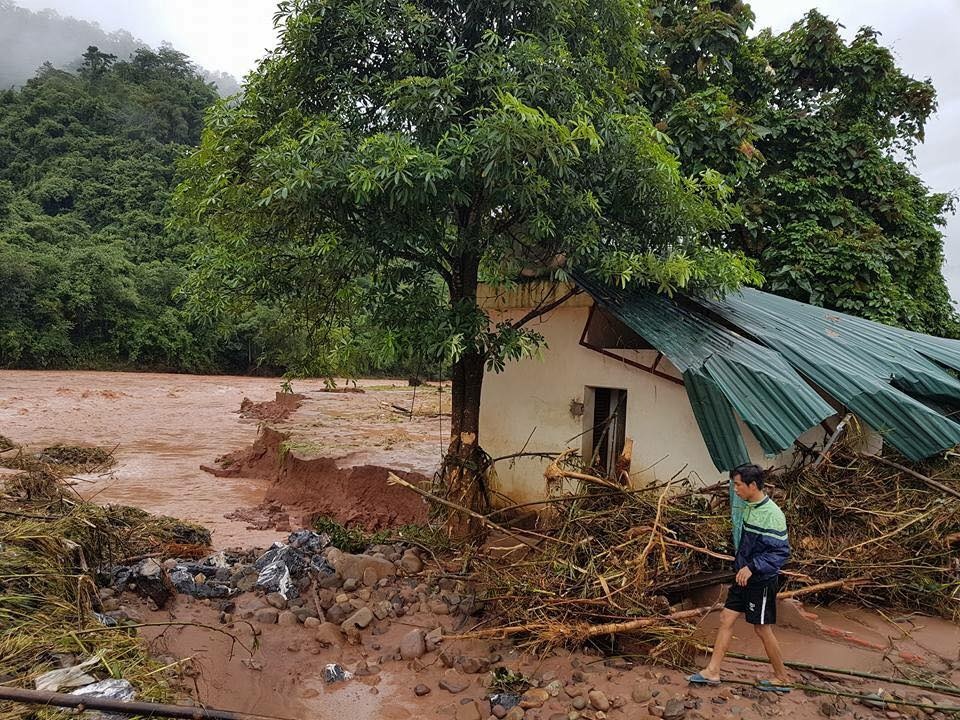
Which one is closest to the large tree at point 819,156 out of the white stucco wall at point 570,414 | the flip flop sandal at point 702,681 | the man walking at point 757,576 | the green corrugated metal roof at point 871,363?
the green corrugated metal roof at point 871,363

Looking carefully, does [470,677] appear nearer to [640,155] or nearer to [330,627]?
[330,627]

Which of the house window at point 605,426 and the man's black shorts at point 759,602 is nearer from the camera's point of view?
the man's black shorts at point 759,602

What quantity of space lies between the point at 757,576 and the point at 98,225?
149 ft

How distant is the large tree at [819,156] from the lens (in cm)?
1424

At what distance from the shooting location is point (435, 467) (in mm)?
11078

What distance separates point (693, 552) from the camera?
5859mm

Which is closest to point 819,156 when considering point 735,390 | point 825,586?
point 735,390

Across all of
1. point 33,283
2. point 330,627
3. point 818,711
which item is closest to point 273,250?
point 330,627

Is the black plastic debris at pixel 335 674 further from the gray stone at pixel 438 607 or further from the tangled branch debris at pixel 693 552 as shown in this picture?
the tangled branch debris at pixel 693 552

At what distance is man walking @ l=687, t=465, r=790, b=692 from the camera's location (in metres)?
4.44

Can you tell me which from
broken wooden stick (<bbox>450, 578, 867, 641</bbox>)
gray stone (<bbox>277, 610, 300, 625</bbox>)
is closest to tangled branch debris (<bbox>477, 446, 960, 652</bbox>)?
broken wooden stick (<bbox>450, 578, 867, 641</bbox>)

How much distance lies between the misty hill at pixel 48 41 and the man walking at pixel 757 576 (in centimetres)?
11752

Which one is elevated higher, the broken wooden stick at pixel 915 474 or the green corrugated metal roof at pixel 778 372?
the green corrugated metal roof at pixel 778 372

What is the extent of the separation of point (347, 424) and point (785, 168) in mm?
12263
